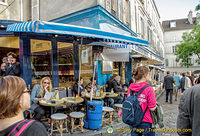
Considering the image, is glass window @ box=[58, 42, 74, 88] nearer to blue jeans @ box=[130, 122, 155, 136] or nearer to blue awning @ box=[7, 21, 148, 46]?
blue awning @ box=[7, 21, 148, 46]

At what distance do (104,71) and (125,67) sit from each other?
14.2 feet

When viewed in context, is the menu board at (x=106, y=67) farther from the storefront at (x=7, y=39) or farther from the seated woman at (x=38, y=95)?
the storefront at (x=7, y=39)

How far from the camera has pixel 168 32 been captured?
42.2 m

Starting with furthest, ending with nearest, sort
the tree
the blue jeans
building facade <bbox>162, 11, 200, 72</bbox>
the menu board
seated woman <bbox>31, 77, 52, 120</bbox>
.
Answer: building facade <bbox>162, 11, 200, 72</bbox>
the tree
the menu board
seated woman <bbox>31, 77, 52, 120</bbox>
the blue jeans

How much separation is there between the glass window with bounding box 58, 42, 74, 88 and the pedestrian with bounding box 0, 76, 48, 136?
561 centimetres

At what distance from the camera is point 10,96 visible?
1.10m

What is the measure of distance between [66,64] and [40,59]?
1.23 m

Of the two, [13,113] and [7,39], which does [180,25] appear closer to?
[7,39]

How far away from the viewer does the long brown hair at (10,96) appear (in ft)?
3.54

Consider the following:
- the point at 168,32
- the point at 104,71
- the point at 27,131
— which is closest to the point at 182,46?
the point at 168,32

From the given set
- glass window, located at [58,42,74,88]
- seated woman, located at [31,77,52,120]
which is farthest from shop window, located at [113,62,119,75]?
seated woman, located at [31,77,52,120]

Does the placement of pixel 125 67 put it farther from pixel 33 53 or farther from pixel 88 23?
pixel 33 53

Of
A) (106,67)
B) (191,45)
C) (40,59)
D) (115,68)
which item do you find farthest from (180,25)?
(40,59)

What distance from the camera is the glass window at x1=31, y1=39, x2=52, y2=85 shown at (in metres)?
5.88
